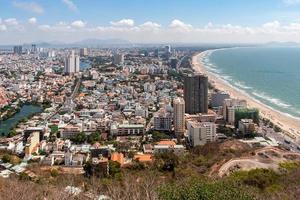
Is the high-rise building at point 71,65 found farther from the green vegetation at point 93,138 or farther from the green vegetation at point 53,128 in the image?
the green vegetation at point 93,138

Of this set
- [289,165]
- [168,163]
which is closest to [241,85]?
[168,163]

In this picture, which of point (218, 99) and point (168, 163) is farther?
point (218, 99)

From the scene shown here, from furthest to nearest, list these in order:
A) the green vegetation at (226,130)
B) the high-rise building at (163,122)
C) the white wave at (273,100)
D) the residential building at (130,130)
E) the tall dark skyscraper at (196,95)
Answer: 1. the white wave at (273,100)
2. the tall dark skyscraper at (196,95)
3. the high-rise building at (163,122)
4. the residential building at (130,130)
5. the green vegetation at (226,130)

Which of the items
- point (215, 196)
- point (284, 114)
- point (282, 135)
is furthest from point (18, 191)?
point (284, 114)

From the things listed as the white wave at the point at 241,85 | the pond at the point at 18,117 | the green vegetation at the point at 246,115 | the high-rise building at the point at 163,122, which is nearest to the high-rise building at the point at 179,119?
the high-rise building at the point at 163,122

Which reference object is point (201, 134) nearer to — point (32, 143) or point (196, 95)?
point (196, 95)

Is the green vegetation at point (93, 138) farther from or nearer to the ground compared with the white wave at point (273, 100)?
nearer to the ground

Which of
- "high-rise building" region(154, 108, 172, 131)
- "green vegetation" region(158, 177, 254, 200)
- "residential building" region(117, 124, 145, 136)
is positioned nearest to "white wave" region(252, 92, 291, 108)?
"high-rise building" region(154, 108, 172, 131)

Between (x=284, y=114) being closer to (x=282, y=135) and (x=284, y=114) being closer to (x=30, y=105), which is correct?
(x=282, y=135)
